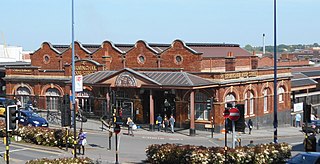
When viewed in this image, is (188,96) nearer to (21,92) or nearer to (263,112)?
(263,112)

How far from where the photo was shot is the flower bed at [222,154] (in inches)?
989

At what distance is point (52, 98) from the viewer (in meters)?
58.3

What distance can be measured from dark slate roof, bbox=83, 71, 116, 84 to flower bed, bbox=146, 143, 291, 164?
82.9ft

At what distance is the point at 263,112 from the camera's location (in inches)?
2207

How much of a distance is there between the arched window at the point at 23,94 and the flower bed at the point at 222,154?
115ft

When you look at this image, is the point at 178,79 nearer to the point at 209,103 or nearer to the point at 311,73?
the point at 209,103

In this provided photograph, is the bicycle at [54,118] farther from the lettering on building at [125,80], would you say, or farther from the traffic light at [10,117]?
the traffic light at [10,117]

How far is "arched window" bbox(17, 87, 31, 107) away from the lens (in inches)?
2354

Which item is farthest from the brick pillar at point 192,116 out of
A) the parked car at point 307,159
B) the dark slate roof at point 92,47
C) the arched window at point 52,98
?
the parked car at point 307,159

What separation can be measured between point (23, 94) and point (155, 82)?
18929 mm

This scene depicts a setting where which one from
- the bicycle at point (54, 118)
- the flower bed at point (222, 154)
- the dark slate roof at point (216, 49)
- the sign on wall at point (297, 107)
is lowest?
the flower bed at point (222, 154)

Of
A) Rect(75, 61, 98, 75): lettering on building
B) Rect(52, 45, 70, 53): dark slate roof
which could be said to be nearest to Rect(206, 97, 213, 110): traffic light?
Rect(75, 61, 98, 75): lettering on building

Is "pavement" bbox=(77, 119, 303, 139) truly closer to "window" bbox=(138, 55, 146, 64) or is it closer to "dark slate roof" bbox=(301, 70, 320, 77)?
"window" bbox=(138, 55, 146, 64)

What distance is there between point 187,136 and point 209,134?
2165 mm
